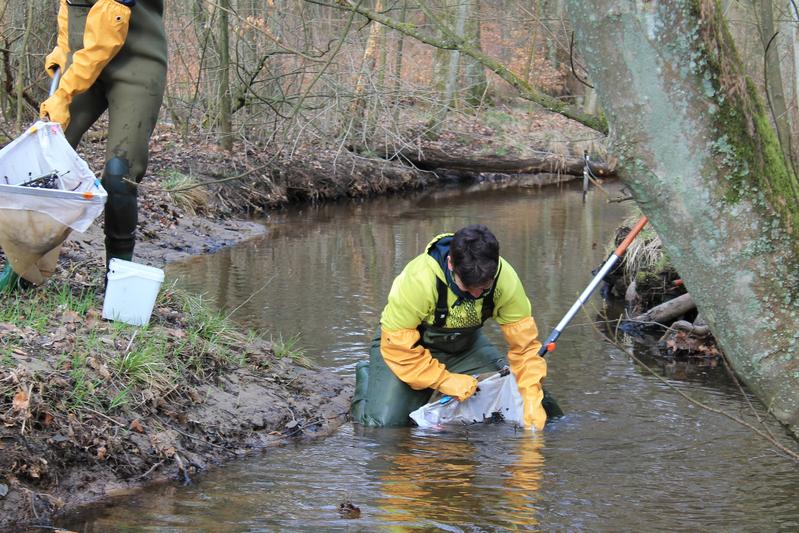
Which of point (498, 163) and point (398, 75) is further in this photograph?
point (498, 163)

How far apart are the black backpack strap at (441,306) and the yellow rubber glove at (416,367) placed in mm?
138

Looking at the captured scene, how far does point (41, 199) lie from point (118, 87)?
0.80 m

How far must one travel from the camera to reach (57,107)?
518cm

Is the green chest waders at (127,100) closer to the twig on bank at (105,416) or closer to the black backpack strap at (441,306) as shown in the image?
the twig on bank at (105,416)

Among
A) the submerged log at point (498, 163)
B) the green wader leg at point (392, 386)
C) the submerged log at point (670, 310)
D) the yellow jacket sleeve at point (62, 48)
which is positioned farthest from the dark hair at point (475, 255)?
the submerged log at point (498, 163)

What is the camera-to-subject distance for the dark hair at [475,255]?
16.4 ft

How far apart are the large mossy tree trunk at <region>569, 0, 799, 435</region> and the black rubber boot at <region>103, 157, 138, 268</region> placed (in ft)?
11.8

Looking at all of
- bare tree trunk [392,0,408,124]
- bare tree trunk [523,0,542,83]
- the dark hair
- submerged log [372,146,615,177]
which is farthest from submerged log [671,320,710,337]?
submerged log [372,146,615,177]

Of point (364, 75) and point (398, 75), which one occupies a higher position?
point (398, 75)

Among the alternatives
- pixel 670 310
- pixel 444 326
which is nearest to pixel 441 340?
pixel 444 326

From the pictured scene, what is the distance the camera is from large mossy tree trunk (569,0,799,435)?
214cm

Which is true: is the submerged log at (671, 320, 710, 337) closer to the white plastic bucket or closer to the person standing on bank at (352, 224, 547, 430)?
the person standing on bank at (352, 224, 547, 430)

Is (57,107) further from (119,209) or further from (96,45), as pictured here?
(119,209)

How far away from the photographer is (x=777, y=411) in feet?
7.84
